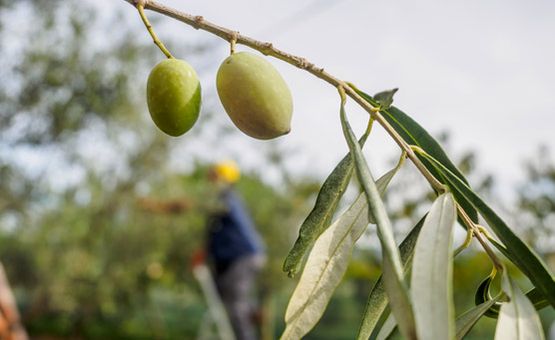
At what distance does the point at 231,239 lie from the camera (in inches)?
262

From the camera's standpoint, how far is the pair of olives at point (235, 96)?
658 millimetres

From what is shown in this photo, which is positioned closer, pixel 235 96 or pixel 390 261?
pixel 390 261

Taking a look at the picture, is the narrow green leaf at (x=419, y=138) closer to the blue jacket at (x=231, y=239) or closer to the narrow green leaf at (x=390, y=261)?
the narrow green leaf at (x=390, y=261)

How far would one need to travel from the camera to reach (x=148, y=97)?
730mm

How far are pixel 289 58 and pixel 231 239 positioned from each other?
613cm

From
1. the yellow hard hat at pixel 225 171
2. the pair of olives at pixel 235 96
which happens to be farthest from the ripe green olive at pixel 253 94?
the yellow hard hat at pixel 225 171

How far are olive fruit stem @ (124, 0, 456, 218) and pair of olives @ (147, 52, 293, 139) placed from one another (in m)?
0.04

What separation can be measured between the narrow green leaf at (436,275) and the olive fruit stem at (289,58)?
0.05 metres

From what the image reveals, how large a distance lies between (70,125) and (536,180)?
6382mm

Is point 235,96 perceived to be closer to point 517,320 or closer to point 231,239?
point 517,320

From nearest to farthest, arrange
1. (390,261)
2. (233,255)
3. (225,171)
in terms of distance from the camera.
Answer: (390,261), (233,255), (225,171)

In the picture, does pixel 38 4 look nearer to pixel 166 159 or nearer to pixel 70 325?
pixel 166 159

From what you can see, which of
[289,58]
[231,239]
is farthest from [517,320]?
[231,239]

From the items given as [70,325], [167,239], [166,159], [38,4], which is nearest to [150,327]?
[70,325]
